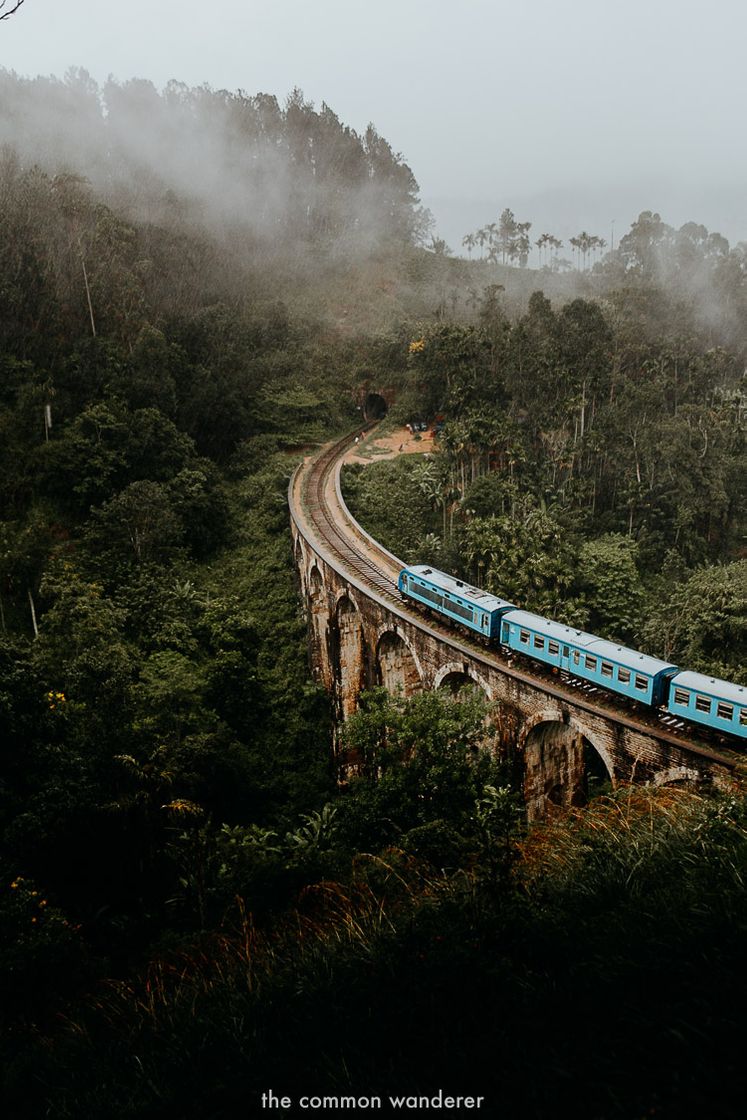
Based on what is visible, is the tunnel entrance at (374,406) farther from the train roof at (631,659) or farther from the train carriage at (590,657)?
the train roof at (631,659)

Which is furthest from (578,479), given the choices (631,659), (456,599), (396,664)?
(631,659)

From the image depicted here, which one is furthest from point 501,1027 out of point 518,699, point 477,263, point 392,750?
point 477,263

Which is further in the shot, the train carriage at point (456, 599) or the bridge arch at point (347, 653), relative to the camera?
the bridge arch at point (347, 653)

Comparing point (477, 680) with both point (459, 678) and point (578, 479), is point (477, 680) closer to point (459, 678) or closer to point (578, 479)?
point (459, 678)

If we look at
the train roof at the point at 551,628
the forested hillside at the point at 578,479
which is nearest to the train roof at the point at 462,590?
the train roof at the point at 551,628

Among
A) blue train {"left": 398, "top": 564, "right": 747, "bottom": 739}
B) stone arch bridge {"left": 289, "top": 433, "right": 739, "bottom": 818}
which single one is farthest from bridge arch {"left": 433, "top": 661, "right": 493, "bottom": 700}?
blue train {"left": 398, "top": 564, "right": 747, "bottom": 739}

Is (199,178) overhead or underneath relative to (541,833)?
overhead

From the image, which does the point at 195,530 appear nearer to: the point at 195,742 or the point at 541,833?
the point at 195,742
